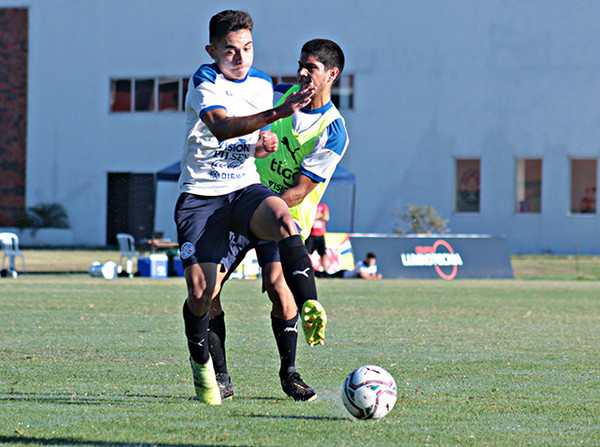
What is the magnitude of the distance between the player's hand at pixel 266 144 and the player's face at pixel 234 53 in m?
0.41

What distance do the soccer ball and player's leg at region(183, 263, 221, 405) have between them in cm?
88

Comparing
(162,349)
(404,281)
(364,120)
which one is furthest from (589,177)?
→ (162,349)

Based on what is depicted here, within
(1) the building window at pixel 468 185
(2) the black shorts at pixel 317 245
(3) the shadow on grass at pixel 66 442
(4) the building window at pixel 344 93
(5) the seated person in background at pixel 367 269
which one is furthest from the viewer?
(4) the building window at pixel 344 93

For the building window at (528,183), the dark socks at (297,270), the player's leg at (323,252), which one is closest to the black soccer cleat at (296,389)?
the dark socks at (297,270)

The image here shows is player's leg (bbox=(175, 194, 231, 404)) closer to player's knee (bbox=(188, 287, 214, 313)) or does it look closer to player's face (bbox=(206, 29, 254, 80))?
player's knee (bbox=(188, 287, 214, 313))

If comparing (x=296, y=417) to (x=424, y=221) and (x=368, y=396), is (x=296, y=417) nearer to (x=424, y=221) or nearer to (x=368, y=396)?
(x=368, y=396)

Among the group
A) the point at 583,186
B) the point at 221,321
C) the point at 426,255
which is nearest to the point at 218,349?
the point at 221,321

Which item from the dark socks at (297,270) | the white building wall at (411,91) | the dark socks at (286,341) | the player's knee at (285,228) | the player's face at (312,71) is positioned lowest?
the dark socks at (286,341)

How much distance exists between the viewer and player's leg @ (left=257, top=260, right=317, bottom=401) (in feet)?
19.6

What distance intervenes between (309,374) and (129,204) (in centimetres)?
3473

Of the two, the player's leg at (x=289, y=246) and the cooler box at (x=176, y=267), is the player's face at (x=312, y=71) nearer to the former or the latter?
the player's leg at (x=289, y=246)

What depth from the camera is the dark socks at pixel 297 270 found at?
555 centimetres

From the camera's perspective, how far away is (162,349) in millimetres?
8805

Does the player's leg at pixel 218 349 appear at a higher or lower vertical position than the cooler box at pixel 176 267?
higher
